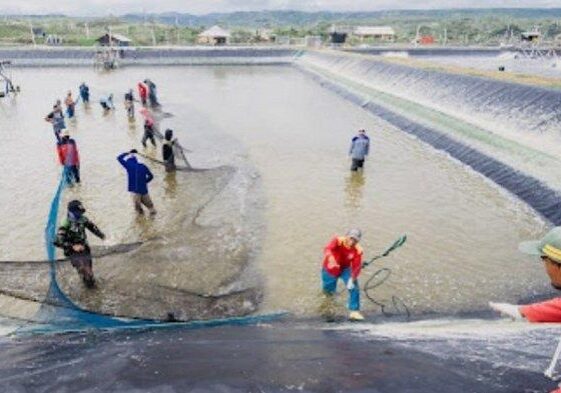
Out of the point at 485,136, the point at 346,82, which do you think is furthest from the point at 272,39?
the point at 485,136

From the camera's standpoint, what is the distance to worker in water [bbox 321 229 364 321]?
8047 millimetres

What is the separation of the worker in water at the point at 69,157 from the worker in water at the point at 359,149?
317 inches

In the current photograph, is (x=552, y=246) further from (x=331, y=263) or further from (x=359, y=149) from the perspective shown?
(x=359, y=149)

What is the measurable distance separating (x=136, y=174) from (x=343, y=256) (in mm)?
5493

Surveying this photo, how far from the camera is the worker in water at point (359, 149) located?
16359mm

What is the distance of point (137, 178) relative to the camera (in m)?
11.8

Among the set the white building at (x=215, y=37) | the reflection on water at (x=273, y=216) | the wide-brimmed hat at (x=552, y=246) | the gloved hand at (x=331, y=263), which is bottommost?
the reflection on water at (x=273, y=216)

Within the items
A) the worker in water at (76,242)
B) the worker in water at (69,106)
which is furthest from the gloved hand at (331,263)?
the worker in water at (69,106)

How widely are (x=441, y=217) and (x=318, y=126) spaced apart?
13.1 m

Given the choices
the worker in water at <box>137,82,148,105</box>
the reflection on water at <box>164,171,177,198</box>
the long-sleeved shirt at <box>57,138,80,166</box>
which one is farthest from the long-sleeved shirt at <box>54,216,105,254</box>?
the worker in water at <box>137,82,148,105</box>

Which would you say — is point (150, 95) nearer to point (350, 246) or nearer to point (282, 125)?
point (282, 125)

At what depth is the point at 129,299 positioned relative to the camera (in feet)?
26.4

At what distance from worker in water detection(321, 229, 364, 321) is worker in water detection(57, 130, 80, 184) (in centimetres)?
850

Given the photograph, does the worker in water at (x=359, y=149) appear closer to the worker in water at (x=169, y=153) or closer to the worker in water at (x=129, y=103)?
the worker in water at (x=169, y=153)
